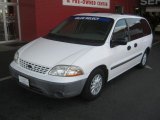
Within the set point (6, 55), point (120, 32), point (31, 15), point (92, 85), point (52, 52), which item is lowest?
point (6, 55)

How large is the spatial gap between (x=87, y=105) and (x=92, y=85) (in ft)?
1.26

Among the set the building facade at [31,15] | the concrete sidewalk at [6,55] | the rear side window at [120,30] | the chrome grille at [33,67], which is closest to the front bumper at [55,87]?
the chrome grille at [33,67]

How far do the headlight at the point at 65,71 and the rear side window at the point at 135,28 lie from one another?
7.53 feet

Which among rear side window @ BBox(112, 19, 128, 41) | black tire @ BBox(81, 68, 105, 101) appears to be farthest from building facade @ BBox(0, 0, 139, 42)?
black tire @ BBox(81, 68, 105, 101)

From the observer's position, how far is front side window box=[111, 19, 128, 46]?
184 inches

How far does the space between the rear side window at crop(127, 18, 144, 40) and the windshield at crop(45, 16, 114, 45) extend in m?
0.82

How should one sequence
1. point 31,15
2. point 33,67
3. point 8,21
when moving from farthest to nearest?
point 8,21
point 31,15
point 33,67

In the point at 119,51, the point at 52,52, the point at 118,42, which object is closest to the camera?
the point at 52,52

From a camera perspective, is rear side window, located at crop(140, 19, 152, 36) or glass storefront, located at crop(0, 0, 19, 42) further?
glass storefront, located at crop(0, 0, 19, 42)

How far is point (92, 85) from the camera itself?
4211 mm

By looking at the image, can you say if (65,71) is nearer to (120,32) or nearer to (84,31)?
(84,31)

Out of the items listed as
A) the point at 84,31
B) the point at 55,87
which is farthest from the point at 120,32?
the point at 55,87

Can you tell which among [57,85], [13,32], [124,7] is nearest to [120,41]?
[57,85]

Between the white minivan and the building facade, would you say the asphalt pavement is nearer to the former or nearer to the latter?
the white minivan
